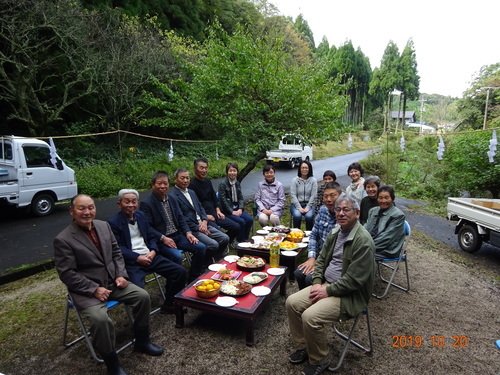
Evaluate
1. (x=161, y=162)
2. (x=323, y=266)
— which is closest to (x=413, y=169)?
(x=161, y=162)

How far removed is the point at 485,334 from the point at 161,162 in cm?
1225

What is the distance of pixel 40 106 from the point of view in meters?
10.2

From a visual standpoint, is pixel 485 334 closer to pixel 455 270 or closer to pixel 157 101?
pixel 455 270

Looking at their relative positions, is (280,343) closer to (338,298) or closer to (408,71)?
(338,298)

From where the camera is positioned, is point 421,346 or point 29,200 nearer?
point 421,346

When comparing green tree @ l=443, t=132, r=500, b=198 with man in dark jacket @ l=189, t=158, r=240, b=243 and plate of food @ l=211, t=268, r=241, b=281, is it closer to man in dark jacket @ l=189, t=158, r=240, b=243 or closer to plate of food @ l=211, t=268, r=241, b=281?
man in dark jacket @ l=189, t=158, r=240, b=243

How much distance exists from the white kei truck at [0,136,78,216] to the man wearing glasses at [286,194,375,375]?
275 inches

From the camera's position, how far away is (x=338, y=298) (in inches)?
102

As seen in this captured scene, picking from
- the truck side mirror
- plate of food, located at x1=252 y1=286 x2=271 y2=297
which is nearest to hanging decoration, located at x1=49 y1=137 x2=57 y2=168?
the truck side mirror

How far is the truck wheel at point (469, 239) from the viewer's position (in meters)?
5.53

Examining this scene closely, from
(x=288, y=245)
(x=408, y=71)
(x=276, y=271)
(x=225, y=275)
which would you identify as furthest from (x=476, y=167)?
(x=408, y=71)

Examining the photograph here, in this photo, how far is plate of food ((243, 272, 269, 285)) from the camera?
3.21 metres

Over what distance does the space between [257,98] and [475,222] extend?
5256 millimetres

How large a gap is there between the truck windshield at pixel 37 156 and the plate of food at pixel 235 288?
6422 mm
